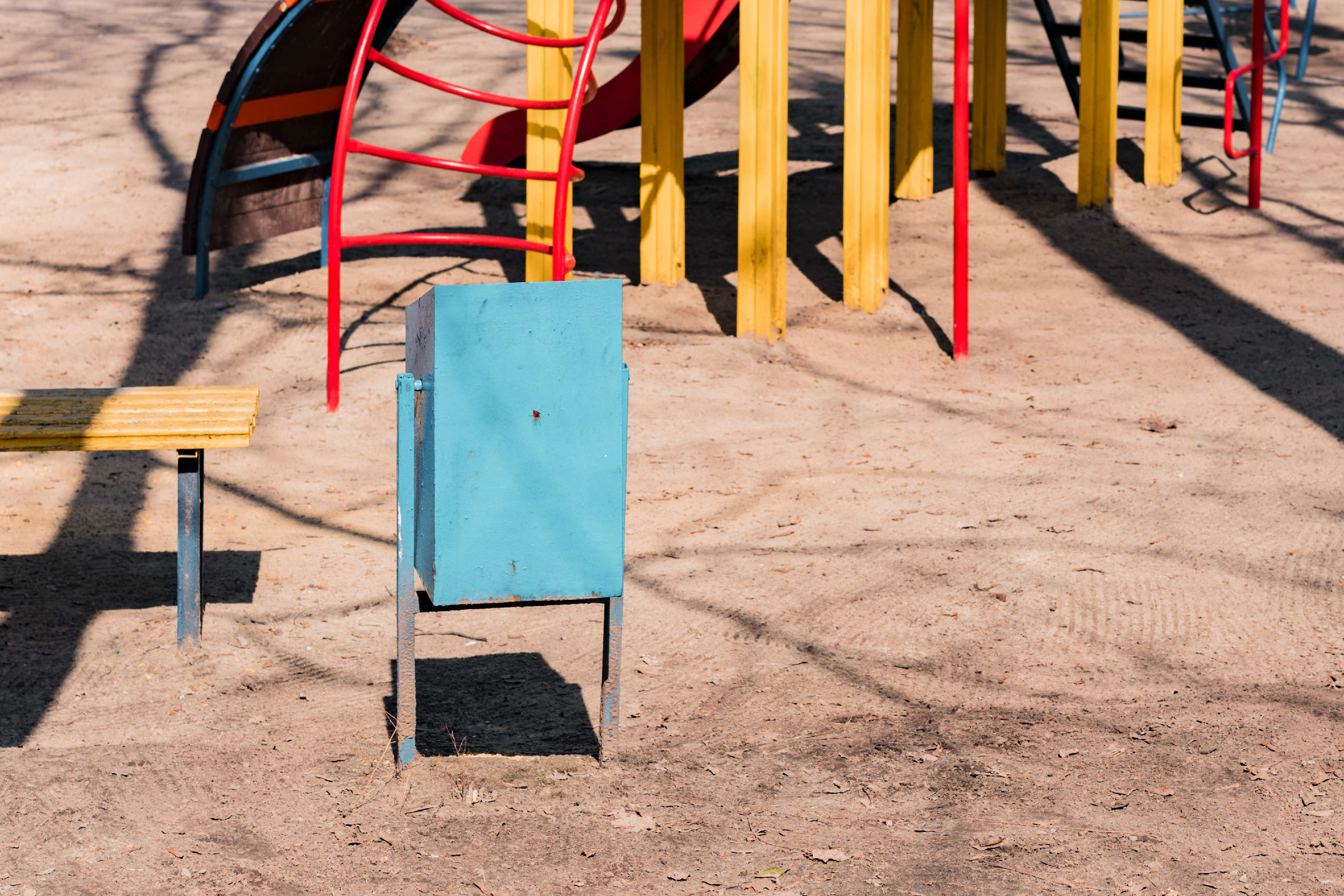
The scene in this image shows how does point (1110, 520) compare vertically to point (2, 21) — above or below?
below

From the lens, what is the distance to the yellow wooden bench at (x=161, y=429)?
343cm

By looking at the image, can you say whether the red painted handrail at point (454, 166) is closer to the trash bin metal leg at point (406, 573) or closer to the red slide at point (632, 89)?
the red slide at point (632, 89)

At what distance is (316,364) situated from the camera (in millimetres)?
6566

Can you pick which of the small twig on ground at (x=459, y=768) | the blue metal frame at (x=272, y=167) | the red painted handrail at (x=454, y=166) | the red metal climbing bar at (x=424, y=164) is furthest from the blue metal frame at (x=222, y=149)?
the small twig on ground at (x=459, y=768)

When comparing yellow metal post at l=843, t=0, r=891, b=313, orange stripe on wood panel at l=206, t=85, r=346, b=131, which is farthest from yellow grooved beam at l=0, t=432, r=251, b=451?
yellow metal post at l=843, t=0, r=891, b=313

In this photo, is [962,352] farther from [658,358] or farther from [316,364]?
[316,364]

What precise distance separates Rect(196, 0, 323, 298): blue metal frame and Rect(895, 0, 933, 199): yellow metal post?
427 centimetres

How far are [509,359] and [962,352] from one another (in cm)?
439

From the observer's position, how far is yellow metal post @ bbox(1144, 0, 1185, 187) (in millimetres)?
9227

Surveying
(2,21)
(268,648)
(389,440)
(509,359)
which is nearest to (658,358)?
(389,440)

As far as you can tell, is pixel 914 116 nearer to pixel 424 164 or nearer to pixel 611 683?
pixel 424 164

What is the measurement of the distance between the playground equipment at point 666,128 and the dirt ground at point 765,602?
1.17ft

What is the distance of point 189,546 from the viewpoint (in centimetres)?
363

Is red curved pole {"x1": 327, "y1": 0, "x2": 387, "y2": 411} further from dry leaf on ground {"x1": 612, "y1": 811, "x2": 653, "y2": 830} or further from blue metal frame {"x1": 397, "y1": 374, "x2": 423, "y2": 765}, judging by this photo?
dry leaf on ground {"x1": 612, "y1": 811, "x2": 653, "y2": 830}
